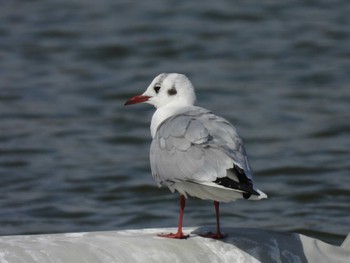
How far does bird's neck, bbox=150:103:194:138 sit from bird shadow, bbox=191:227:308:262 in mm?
620

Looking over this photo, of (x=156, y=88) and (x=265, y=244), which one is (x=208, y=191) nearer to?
(x=265, y=244)

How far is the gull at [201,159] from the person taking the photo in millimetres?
4172

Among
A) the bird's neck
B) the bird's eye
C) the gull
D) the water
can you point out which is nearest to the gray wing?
the gull

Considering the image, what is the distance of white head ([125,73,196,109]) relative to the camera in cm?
510

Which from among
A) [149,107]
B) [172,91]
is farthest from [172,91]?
[149,107]

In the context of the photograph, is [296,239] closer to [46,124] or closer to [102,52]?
[46,124]

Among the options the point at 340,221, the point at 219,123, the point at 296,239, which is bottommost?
the point at 340,221

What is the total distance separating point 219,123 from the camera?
4.58 m

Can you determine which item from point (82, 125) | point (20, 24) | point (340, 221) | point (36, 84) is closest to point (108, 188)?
point (82, 125)

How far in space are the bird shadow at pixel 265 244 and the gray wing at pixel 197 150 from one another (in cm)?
38

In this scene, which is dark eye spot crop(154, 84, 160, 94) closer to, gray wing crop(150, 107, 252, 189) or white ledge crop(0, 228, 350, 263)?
gray wing crop(150, 107, 252, 189)

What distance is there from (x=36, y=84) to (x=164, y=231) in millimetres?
5698

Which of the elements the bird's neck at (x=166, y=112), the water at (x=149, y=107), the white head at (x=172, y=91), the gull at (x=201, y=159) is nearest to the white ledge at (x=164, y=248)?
the gull at (x=201, y=159)

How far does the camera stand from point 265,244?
4.55 meters
